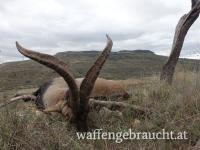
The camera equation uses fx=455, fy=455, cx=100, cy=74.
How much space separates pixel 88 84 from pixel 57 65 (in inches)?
24.6

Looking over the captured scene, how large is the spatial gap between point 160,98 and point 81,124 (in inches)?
75.3

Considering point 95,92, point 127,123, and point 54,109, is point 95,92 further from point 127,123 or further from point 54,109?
point 127,123

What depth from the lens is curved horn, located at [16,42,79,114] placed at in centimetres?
553

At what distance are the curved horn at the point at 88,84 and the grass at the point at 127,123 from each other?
182mm

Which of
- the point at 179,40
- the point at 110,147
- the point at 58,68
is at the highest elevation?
the point at 179,40

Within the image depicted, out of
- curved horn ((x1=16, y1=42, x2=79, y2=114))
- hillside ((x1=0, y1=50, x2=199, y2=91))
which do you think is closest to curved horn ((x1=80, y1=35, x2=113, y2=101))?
curved horn ((x1=16, y1=42, x2=79, y2=114))

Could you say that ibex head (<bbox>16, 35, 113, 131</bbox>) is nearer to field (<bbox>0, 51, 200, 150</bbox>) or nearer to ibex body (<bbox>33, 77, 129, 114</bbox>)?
field (<bbox>0, 51, 200, 150</bbox>)

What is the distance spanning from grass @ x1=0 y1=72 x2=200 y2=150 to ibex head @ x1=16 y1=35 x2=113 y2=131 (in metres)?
0.20

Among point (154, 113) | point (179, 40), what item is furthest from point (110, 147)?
point (179, 40)

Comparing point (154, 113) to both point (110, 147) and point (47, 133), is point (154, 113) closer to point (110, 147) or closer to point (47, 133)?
point (110, 147)

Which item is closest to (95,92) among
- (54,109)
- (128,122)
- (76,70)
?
(76,70)

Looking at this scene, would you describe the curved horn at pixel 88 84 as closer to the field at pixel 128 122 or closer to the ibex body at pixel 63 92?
the field at pixel 128 122

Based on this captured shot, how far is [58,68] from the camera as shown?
6117mm

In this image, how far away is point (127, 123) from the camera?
699 centimetres
